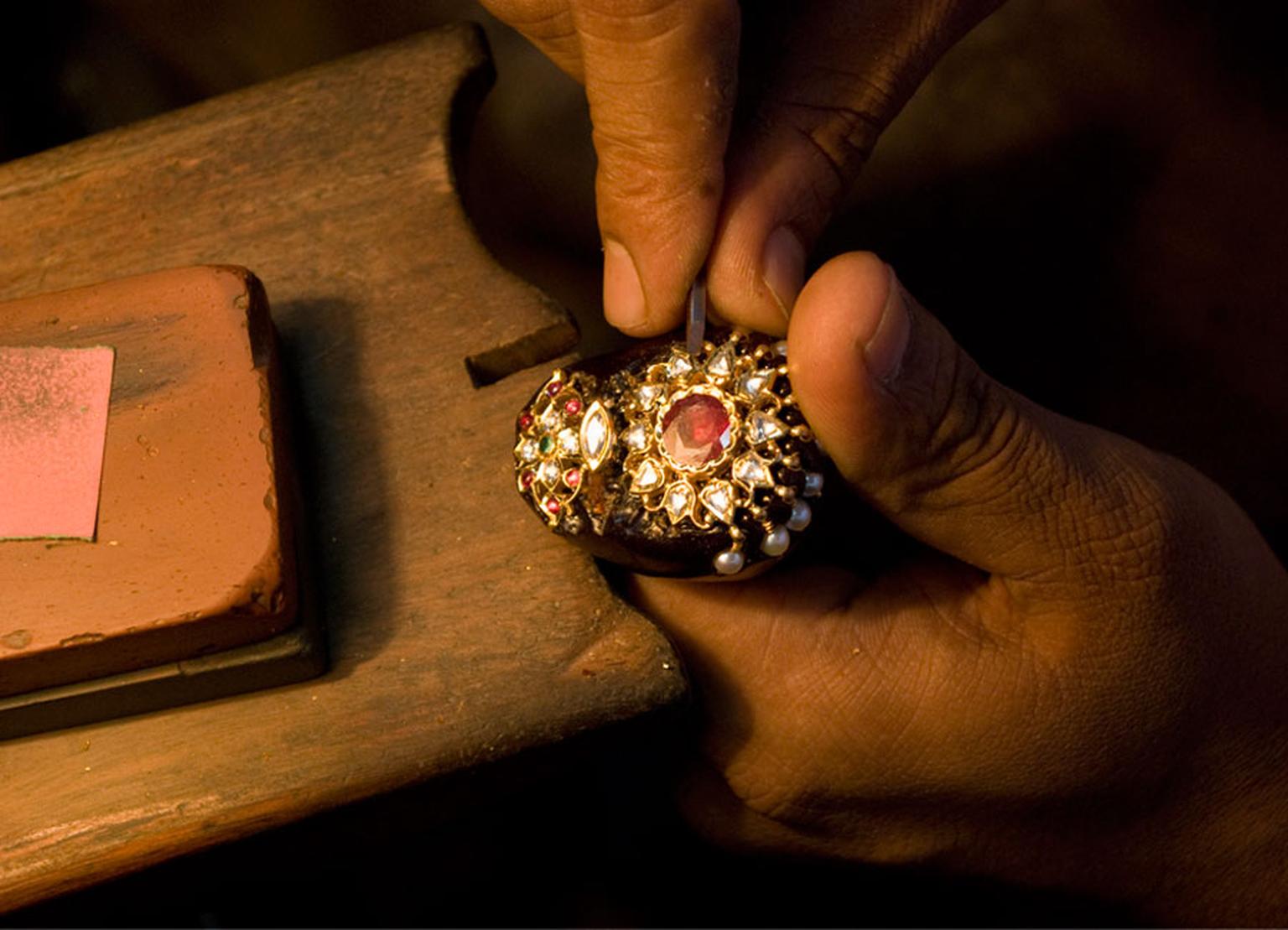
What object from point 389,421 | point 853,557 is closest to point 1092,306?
point 853,557

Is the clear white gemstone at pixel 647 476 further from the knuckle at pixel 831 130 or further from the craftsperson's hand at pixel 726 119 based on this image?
the knuckle at pixel 831 130

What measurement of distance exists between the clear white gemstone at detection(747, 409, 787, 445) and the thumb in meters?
0.03

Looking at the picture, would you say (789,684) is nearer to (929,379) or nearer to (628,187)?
(929,379)

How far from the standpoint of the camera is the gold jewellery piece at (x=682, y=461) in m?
0.81

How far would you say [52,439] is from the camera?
2.77 ft

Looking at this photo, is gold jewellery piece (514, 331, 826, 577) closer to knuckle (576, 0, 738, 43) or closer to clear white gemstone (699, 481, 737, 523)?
clear white gemstone (699, 481, 737, 523)

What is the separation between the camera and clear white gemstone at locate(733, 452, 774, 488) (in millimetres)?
802

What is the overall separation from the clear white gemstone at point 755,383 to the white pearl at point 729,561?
117 mm

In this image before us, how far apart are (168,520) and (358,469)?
17 cm

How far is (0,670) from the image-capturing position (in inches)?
31.1

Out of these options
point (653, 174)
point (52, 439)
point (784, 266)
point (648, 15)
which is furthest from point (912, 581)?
point (52, 439)

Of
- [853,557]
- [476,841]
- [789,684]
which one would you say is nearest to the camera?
[789,684]

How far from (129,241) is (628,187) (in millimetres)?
505

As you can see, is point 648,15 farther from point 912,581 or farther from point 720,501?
point 912,581
